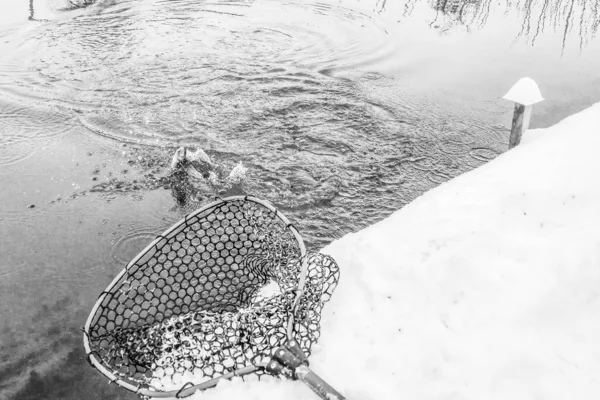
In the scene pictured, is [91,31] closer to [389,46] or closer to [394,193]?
[389,46]

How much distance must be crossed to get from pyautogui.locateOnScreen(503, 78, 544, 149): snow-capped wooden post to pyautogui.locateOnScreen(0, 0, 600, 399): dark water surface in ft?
2.74

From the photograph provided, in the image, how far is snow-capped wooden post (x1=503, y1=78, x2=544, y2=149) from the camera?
588 centimetres

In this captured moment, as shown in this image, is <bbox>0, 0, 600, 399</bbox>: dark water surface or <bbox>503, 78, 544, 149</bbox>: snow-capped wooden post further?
<bbox>503, 78, 544, 149</bbox>: snow-capped wooden post

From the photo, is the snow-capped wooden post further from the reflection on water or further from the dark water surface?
the reflection on water

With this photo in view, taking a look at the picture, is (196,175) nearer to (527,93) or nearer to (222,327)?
(222,327)

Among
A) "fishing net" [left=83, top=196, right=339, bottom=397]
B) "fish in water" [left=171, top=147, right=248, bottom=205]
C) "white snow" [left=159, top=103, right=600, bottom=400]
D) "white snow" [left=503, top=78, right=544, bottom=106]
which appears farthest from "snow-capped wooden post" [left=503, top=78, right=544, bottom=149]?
"fish in water" [left=171, top=147, right=248, bottom=205]

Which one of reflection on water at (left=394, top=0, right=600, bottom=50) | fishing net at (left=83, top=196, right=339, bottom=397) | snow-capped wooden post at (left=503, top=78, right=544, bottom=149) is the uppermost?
reflection on water at (left=394, top=0, right=600, bottom=50)

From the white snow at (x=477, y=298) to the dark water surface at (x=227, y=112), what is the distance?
1.55m

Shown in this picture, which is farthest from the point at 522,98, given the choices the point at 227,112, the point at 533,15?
the point at 533,15

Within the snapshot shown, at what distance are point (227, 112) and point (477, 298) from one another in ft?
18.6

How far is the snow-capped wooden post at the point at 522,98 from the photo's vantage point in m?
5.88

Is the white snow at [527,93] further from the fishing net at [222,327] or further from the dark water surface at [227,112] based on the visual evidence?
the fishing net at [222,327]

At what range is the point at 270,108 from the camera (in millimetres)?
8172

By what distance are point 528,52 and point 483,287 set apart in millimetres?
8223
